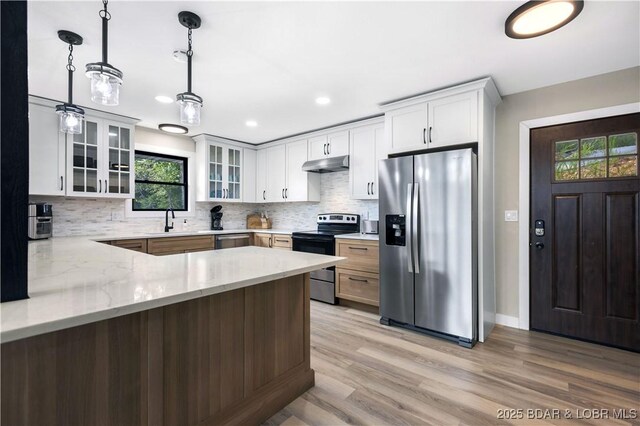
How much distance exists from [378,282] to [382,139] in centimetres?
178

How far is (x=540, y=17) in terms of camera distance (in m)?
1.77

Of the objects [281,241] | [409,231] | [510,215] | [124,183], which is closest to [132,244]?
[124,183]

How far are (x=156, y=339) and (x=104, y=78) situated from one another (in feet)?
4.40

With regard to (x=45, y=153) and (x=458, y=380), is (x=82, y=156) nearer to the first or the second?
(x=45, y=153)

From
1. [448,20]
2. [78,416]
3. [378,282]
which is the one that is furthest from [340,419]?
[448,20]

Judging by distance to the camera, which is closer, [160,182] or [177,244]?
[177,244]

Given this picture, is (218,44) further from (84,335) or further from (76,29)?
(84,335)

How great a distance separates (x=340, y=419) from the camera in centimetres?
166

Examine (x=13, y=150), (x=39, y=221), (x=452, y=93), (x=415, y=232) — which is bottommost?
(x=415, y=232)

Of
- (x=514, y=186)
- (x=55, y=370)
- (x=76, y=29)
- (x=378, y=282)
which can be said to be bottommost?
(x=378, y=282)

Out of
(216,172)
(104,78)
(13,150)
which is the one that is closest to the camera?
(13,150)

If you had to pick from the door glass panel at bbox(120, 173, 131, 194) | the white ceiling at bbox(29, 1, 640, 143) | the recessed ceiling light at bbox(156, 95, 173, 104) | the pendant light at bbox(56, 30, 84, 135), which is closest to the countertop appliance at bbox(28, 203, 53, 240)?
A: the door glass panel at bbox(120, 173, 131, 194)

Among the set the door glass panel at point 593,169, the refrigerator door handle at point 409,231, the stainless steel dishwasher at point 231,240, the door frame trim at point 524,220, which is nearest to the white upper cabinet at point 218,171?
the stainless steel dishwasher at point 231,240

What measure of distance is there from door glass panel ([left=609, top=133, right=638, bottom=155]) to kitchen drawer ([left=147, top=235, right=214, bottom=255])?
4582mm
